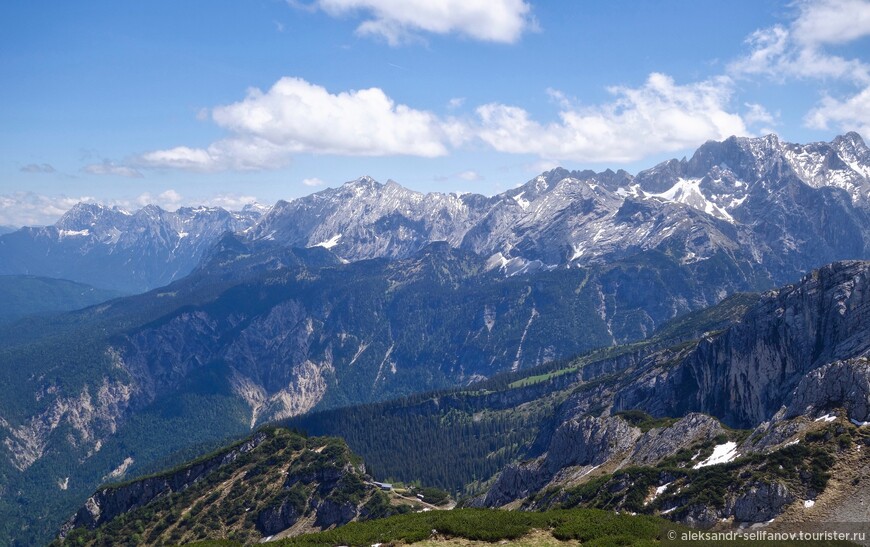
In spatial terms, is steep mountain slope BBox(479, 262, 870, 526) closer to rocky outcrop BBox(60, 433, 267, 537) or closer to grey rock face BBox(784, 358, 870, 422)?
grey rock face BBox(784, 358, 870, 422)

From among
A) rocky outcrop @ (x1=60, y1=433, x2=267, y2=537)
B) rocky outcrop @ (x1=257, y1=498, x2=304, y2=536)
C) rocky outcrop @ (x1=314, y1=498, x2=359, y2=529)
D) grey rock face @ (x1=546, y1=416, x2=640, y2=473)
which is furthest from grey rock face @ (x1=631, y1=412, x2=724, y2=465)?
rocky outcrop @ (x1=60, y1=433, x2=267, y2=537)

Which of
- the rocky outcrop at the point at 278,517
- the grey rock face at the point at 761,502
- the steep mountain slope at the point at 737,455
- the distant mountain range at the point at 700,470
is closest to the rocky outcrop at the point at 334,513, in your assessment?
the distant mountain range at the point at 700,470

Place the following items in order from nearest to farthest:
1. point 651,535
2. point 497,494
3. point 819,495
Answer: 1. point 651,535
2. point 819,495
3. point 497,494

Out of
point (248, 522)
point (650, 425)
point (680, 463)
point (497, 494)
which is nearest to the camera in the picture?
point (680, 463)

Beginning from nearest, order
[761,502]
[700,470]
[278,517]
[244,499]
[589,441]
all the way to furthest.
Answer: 1. [761,502]
2. [700,470]
3. [589,441]
4. [278,517]
5. [244,499]

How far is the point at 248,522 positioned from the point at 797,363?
146m

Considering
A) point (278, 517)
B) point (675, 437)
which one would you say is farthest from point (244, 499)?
point (675, 437)

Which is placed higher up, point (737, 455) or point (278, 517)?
point (737, 455)

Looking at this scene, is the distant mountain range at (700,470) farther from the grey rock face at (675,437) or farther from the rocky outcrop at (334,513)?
the rocky outcrop at (334,513)

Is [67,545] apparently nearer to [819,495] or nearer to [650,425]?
[650,425]

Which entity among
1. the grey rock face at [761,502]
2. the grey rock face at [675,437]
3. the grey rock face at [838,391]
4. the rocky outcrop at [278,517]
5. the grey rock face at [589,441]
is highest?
the grey rock face at [838,391]

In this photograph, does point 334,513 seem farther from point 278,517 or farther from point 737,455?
point 737,455

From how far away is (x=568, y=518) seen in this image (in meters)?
71.0

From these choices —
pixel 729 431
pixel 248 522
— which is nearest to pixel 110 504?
pixel 248 522
